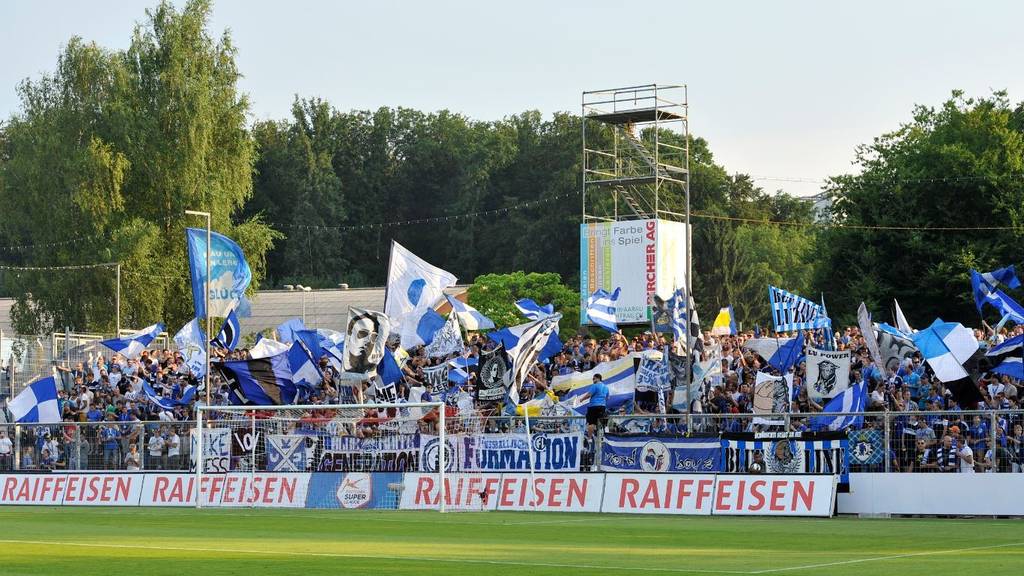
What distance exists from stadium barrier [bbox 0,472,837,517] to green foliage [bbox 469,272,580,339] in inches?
2027

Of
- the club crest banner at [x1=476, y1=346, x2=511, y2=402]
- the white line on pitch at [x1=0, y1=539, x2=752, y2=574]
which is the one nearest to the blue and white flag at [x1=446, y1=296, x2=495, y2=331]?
the club crest banner at [x1=476, y1=346, x2=511, y2=402]

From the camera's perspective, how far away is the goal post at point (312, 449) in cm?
3130

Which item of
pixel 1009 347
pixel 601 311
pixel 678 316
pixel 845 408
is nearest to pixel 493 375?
pixel 678 316

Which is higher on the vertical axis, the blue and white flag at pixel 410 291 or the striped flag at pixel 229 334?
the blue and white flag at pixel 410 291

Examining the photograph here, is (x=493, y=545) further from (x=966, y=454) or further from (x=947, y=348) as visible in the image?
(x=947, y=348)

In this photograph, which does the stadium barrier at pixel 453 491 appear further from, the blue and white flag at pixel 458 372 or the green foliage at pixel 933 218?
the green foliage at pixel 933 218

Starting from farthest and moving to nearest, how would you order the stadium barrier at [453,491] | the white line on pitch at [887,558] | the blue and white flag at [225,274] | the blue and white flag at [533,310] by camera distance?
the blue and white flag at [225,274], the blue and white flag at [533,310], the stadium barrier at [453,491], the white line on pitch at [887,558]

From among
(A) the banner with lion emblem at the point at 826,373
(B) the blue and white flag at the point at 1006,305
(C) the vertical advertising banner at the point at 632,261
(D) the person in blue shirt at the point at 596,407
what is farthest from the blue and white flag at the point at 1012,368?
(C) the vertical advertising banner at the point at 632,261

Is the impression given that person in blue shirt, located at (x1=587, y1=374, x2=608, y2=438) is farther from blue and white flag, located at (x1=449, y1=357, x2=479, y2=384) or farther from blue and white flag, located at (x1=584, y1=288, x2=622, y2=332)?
blue and white flag, located at (x1=584, y1=288, x2=622, y2=332)

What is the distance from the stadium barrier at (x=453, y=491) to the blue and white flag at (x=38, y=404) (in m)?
4.14

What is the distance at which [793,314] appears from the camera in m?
36.2

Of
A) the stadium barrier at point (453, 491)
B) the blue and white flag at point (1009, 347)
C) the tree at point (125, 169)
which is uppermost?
the tree at point (125, 169)

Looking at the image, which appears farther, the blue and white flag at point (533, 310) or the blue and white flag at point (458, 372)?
the blue and white flag at point (533, 310)

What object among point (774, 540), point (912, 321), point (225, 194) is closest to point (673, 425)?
point (774, 540)
